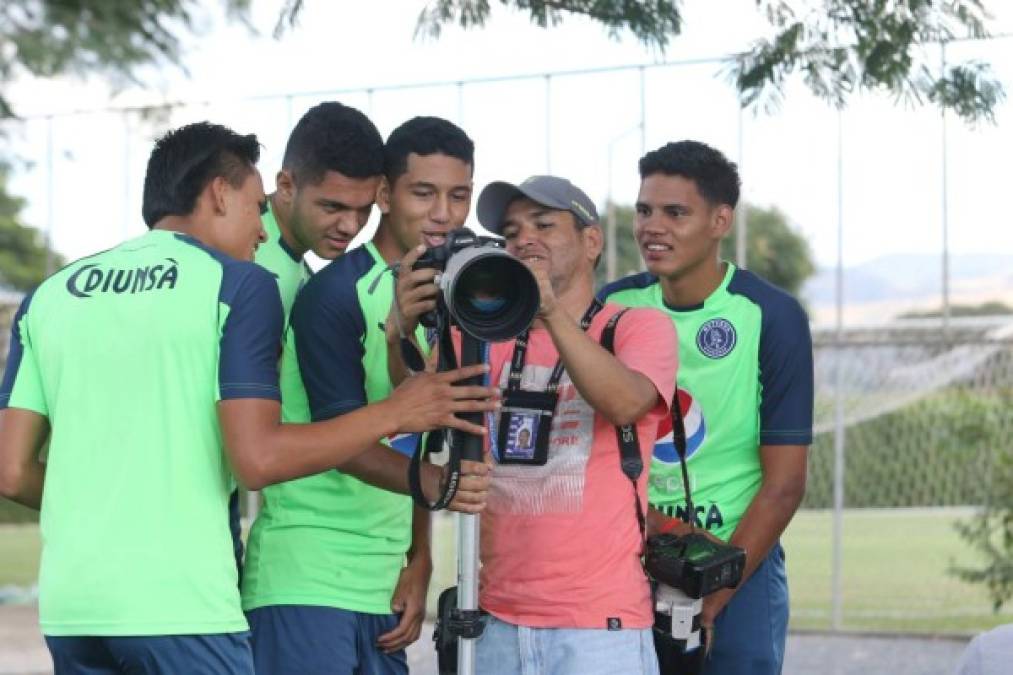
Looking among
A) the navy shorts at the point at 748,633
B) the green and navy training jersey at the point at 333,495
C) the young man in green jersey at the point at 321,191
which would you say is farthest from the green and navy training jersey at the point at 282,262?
the navy shorts at the point at 748,633

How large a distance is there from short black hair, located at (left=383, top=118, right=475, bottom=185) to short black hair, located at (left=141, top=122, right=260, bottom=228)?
1.90 ft

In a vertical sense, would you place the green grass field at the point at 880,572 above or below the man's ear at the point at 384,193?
below

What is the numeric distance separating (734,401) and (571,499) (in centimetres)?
94

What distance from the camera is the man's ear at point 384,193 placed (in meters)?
3.97

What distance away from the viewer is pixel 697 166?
179 inches

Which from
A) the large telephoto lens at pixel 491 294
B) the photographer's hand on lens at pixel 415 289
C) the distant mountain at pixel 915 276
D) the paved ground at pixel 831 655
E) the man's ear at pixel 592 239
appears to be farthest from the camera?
the distant mountain at pixel 915 276

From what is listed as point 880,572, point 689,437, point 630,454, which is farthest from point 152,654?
point 880,572

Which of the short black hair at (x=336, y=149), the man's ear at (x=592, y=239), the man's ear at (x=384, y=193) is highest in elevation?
the short black hair at (x=336, y=149)

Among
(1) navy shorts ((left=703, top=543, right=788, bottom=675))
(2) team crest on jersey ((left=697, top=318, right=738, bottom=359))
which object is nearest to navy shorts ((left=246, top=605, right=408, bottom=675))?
(1) navy shorts ((left=703, top=543, right=788, bottom=675))

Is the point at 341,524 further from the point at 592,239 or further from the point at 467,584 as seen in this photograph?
the point at 592,239

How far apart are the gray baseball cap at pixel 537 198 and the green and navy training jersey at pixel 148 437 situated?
0.76 m

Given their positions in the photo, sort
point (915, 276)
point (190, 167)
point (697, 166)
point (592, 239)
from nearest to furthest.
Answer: point (190, 167) < point (592, 239) < point (697, 166) < point (915, 276)

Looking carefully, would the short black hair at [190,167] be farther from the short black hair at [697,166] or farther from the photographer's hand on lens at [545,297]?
the short black hair at [697,166]

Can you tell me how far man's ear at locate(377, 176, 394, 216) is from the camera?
3969mm
